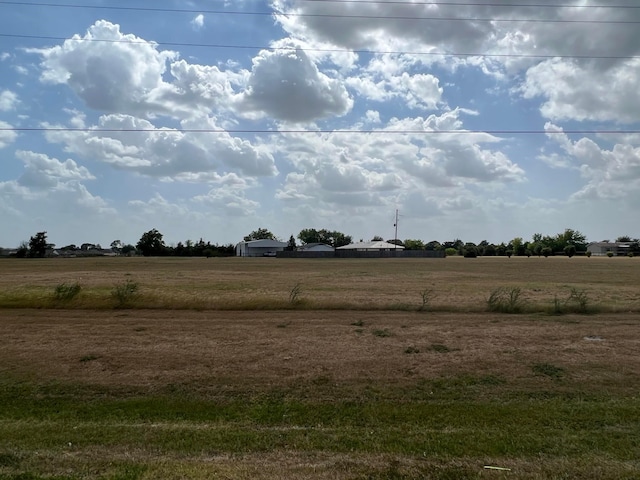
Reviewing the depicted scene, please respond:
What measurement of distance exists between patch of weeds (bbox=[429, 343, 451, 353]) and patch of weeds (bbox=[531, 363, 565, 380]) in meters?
1.91

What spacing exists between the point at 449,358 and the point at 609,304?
1145 centimetres

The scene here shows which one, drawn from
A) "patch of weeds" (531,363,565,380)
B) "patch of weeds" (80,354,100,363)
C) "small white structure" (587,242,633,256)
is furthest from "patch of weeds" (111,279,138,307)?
"small white structure" (587,242,633,256)

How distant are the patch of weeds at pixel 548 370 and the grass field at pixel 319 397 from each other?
36mm

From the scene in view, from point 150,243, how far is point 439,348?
146771 mm

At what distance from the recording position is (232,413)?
7.27m

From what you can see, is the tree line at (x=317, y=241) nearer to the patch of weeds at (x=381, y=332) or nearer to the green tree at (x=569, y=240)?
the green tree at (x=569, y=240)

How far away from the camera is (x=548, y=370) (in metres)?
9.55

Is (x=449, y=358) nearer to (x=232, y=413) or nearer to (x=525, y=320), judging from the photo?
(x=232, y=413)

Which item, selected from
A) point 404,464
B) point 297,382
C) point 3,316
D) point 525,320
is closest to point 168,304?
point 3,316

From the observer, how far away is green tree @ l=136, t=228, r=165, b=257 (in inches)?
5837

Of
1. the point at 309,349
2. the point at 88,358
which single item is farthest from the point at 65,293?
the point at 309,349

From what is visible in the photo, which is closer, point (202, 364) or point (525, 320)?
point (202, 364)

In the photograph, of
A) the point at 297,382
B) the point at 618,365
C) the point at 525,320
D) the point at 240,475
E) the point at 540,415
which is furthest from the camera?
the point at 525,320

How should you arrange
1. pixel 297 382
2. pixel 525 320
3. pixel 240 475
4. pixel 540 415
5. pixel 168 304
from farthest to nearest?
pixel 168 304 → pixel 525 320 → pixel 297 382 → pixel 540 415 → pixel 240 475
